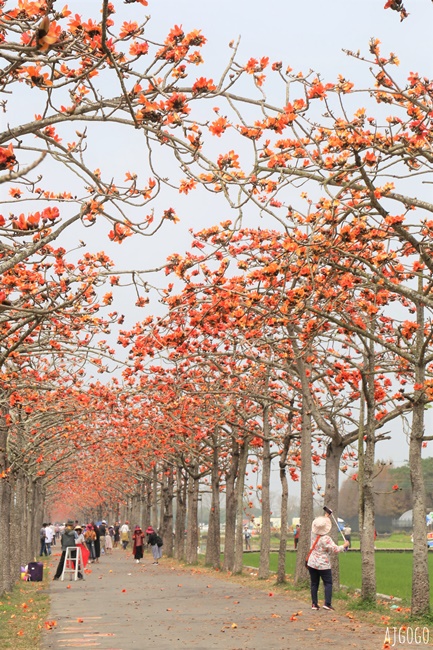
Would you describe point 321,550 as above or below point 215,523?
above

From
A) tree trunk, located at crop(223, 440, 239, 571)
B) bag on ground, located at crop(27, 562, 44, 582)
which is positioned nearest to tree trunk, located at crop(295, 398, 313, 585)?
tree trunk, located at crop(223, 440, 239, 571)

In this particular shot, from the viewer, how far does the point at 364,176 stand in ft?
29.7

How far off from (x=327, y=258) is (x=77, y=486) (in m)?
63.6

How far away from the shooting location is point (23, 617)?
587 inches

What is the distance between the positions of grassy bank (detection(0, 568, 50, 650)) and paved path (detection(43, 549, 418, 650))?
0.74 ft

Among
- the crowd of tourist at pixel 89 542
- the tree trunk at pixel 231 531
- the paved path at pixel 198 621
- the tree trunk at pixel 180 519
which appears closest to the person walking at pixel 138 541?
the crowd of tourist at pixel 89 542

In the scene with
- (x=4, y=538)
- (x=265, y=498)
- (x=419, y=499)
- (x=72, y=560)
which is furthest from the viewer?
(x=72, y=560)

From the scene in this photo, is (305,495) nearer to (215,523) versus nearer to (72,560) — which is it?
(72,560)

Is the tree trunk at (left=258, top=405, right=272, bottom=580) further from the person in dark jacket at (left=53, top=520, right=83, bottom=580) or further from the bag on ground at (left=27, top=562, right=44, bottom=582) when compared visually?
the bag on ground at (left=27, top=562, right=44, bottom=582)

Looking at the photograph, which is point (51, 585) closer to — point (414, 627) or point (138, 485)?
point (414, 627)

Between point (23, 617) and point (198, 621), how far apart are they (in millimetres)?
3099

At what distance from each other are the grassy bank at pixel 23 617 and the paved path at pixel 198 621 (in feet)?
0.74

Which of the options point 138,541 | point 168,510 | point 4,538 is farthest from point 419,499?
point 168,510

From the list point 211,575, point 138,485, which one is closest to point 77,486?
point 138,485
